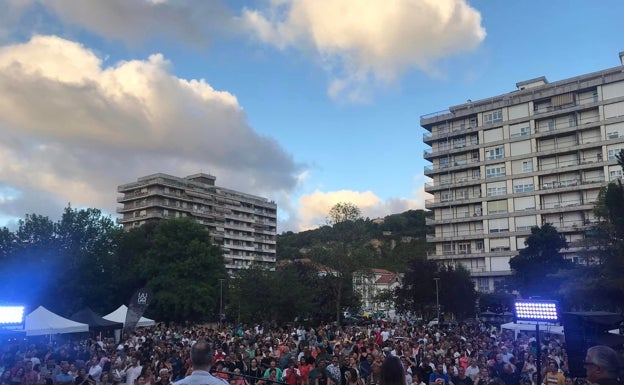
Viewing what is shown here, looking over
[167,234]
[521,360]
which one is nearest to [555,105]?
[167,234]

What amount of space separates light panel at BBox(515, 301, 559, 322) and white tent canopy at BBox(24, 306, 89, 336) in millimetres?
17105

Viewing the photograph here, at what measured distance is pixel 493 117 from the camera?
69.4 m

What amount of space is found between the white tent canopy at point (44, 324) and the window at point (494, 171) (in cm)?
5903

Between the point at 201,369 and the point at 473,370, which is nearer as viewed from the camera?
the point at 201,369

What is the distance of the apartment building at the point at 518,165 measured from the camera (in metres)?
61.0

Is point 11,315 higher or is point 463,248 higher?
point 463,248

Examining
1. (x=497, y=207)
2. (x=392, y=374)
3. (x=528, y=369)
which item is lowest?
(x=528, y=369)

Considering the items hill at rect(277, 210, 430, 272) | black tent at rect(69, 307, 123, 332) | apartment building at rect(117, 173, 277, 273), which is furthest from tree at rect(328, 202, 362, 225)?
apartment building at rect(117, 173, 277, 273)

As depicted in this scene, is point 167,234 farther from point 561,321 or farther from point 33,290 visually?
point 561,321

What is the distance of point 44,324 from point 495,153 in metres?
60.9

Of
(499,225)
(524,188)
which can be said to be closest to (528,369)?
(499,225)

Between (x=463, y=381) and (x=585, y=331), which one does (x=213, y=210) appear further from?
(x=585, y=331)

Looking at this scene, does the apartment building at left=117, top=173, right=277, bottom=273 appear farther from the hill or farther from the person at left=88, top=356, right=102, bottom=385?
the person at left=88, top=356, right=102, bottom=385

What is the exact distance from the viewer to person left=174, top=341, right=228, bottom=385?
145 inches
